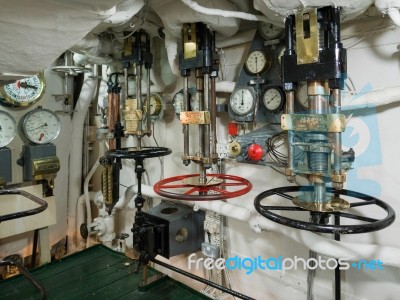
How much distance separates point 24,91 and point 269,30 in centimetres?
180

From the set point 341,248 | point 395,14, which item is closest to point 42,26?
point 395,14

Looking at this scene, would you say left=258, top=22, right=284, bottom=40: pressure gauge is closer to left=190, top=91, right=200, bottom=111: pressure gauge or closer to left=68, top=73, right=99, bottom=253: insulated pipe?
left=190, top=91, right=200, bottom=111: pressure gauge

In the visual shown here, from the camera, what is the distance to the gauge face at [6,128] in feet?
6.95

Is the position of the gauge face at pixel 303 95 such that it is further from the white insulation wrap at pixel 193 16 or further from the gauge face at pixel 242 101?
the white insulation wrap at pixel 193 16

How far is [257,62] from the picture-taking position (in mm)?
1580

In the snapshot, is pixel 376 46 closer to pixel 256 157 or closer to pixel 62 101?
pixel 256 157

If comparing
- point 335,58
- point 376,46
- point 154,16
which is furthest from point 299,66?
point 154,16

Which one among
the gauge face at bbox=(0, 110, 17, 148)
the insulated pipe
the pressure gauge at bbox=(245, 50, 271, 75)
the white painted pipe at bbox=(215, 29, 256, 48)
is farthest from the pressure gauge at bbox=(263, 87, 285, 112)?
the gauge face at bbox=(0, 110, 17, 148)

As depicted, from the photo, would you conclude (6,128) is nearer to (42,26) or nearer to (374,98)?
(42,26)

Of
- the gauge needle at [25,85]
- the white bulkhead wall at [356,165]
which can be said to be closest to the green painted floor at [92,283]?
the white bulkhead wall at [356,165]

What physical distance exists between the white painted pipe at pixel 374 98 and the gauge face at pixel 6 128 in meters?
2.13

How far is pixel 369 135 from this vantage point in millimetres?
1380

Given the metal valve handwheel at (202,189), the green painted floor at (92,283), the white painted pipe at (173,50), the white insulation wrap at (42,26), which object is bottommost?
the green painted floor at (92,283)

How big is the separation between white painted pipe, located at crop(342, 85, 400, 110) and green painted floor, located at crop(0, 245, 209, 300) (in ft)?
4.27
